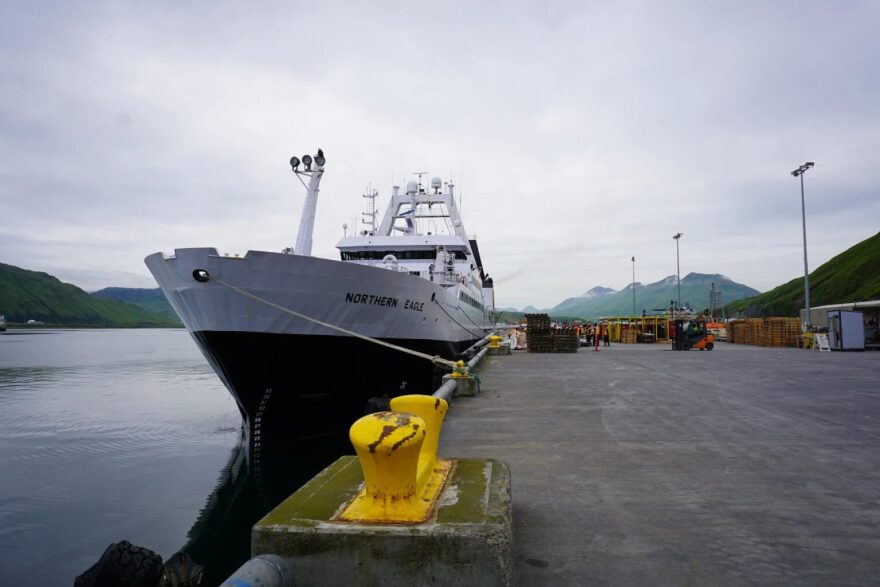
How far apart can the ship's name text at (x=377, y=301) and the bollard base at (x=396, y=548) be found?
843cm

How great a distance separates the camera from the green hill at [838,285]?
83125 millimetres

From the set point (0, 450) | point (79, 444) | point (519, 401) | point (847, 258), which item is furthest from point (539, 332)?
point (847, 258)

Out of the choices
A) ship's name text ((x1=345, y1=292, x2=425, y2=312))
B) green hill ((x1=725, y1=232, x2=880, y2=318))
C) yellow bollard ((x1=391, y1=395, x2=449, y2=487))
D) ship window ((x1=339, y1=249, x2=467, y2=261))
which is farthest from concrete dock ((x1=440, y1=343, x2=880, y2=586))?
green hill ((x1=725, y1=232, x2=880, y2=318))

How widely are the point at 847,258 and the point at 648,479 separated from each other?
135 meters

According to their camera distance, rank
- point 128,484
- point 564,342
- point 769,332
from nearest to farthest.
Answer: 1. point 128,484
2. point 564,342
3. point 769,332

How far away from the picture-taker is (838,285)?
9000cm

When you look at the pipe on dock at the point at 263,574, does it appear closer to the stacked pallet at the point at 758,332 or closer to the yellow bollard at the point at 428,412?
the yellow bollard at the point at 428,412

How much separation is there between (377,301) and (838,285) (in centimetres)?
10627

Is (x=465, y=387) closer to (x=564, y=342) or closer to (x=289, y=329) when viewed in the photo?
(x=289, y=329)

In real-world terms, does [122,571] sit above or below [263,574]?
below

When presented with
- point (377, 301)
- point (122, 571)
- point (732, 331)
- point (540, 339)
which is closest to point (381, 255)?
point (540, 339)

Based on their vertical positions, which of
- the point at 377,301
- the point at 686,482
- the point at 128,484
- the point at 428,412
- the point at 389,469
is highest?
the point at 377,301

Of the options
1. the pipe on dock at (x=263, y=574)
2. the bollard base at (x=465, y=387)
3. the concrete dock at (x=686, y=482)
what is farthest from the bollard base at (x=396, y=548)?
the bollard base at (x=465, y=387)

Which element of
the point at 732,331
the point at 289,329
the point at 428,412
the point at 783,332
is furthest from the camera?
the point at 732,331
